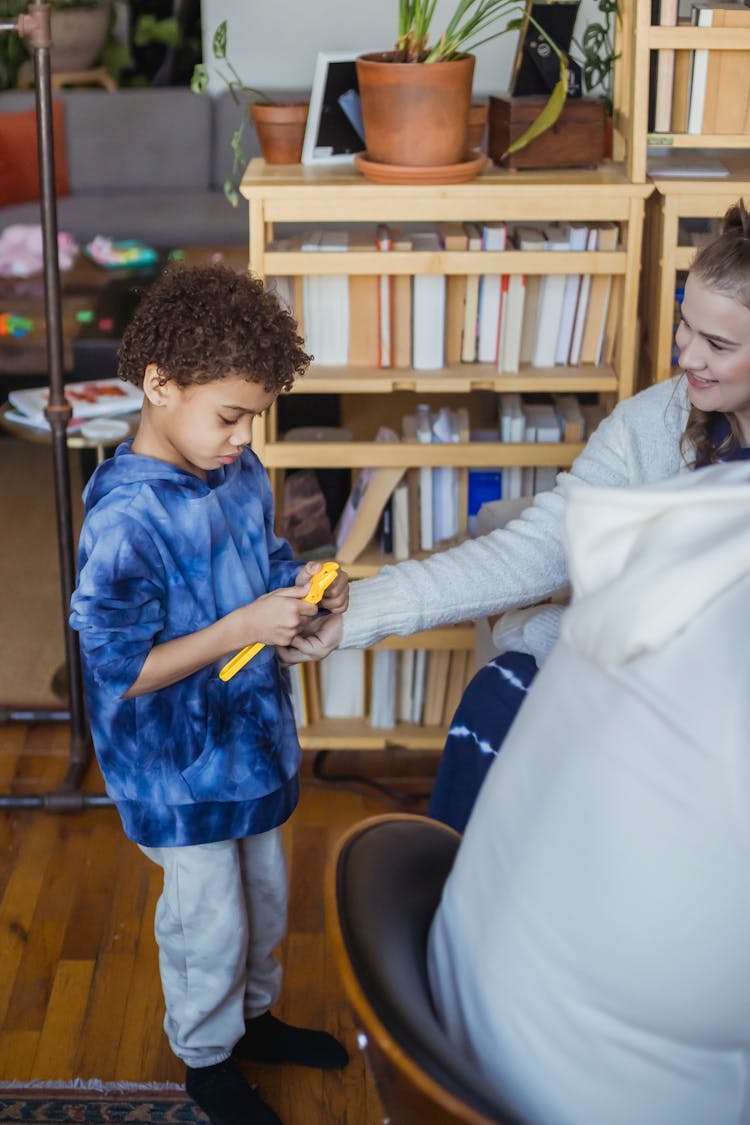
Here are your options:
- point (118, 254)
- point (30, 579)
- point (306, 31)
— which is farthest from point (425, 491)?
point (306, 31)

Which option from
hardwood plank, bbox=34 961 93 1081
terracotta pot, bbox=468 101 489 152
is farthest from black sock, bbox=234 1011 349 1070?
terracotta pot, bbox=468 101 489 152

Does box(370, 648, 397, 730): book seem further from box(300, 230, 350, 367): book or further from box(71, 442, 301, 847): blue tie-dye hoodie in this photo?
box(71, 442, 301, 847): blue tie-dye hoodie

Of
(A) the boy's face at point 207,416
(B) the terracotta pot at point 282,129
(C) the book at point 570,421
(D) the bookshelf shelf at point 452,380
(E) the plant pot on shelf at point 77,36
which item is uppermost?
(E) the plant pot on shelf at point 77,36

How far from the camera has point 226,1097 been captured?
1.82 meters

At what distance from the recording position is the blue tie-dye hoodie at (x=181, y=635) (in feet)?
4.90

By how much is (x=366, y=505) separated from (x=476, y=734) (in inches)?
34.3

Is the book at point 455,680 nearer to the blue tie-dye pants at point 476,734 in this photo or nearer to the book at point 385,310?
the book at point 385,310

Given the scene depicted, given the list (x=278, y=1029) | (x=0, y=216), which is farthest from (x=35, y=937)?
(x=0, y=216)

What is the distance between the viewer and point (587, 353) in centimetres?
253

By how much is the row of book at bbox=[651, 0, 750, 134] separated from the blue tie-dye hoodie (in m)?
1.11

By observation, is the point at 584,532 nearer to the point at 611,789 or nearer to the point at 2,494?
the point at 611,789

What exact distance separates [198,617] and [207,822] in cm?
27

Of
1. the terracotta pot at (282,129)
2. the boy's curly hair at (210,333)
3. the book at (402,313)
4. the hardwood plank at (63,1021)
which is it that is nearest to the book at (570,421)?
the book at (402,313)

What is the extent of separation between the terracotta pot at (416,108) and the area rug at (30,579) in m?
1.45
